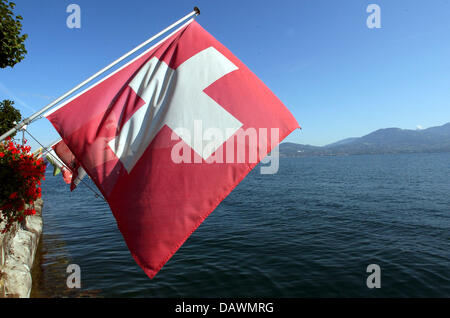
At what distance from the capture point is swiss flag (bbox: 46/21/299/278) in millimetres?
3775

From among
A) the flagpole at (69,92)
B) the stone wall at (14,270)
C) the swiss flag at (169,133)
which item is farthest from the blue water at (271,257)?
the flagpole at (69,92)

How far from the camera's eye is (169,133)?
13.7 feet

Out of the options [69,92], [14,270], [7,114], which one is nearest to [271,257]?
[14,270]

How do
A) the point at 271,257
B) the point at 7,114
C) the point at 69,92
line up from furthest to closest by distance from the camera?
1. the point at 7,114
2. the point at 271,257
3. the point at 69,92

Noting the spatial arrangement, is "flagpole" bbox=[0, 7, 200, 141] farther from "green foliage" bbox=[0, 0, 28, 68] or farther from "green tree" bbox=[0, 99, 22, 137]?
"green tree" bbox=[0, 99, 22, 137]

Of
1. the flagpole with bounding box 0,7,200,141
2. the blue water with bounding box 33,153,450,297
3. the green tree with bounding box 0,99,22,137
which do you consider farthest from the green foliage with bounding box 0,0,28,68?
the green tree with bounding box 0,99,22,137

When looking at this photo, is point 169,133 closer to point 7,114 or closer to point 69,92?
point 69,92

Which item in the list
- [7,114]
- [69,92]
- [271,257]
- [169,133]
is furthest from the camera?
[7,114]

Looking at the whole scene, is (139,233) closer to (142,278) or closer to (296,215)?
(142,278)

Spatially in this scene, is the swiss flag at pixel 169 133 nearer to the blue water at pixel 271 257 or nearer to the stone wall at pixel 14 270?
the stone wall at pixel 14 270

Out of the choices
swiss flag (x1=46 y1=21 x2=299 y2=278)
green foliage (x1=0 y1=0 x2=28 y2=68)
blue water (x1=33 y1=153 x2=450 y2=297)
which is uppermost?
green foliage (x1=0 y1=0 x2=28 y2=68)

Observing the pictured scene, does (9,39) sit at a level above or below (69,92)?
above
